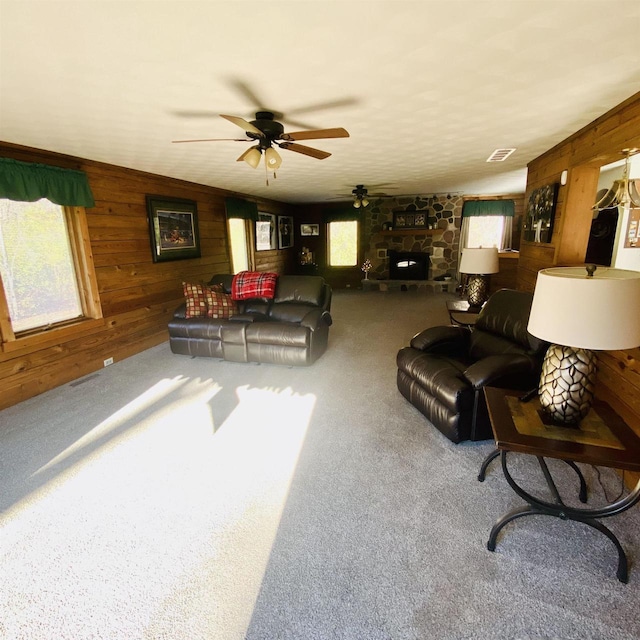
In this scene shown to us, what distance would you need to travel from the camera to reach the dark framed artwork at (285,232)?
26.9 feet

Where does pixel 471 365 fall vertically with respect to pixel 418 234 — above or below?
below

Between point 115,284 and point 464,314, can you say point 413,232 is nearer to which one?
point 464,314

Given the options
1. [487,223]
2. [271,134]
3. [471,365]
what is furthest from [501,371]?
[487,223]

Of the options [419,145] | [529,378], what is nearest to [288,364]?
[529,378]

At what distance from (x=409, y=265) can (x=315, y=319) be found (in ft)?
17.5

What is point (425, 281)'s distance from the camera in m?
8.34

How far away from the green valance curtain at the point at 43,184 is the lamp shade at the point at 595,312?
3.89 meters

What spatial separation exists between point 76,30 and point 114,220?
9.55 feet

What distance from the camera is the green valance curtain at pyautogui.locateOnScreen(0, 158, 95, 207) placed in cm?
280

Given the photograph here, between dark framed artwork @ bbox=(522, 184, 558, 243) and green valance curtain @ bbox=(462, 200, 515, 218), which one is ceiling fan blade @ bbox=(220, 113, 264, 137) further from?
green valance curtain @ bbox=(462, 200, 515, 218)

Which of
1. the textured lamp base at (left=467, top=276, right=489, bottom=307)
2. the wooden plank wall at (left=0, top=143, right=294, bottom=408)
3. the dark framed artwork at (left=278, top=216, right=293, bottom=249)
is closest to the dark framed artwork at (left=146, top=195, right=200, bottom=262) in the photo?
the wooden plank wall at (left=0, top=143, right=294, bottom=408)

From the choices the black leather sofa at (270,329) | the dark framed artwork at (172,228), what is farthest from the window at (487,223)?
the dark framed artwork at (172,228)

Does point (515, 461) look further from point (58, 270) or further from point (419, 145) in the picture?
point (58, 270)

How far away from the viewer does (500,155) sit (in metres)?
3.71
